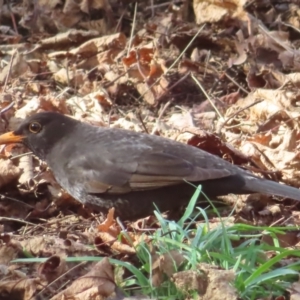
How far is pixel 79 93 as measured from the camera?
7.37 meters

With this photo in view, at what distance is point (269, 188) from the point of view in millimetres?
5125

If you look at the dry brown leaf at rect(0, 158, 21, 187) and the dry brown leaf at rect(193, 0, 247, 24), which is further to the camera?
the dry brown leaf at rect(193, 0, 247, 24)

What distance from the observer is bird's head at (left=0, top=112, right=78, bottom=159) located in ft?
18.6

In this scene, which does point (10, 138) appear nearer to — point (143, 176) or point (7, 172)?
point (7, 172)

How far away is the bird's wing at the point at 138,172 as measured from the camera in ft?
16.8

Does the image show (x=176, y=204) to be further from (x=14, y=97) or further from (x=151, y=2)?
(x=151, y=2)

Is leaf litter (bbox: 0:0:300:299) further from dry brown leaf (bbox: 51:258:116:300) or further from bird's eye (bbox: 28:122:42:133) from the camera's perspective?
bird's eye (bbox: 28:122:42:133)

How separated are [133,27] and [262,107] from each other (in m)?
1.92

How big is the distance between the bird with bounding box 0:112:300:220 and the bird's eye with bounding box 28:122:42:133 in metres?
0.36

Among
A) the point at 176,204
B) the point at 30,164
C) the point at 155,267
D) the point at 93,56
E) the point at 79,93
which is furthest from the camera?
the point at 93,56

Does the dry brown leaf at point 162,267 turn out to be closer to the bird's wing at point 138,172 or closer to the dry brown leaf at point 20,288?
the dry brown leaf at point 20,288

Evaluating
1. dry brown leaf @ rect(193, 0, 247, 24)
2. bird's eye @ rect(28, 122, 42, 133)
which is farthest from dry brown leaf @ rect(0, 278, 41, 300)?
dry brown leaf @ rect(193, 0, 247, 24)

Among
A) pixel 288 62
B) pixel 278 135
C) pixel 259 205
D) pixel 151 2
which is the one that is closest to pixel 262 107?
pixel 278 135

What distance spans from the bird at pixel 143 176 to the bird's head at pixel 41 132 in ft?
0.81
